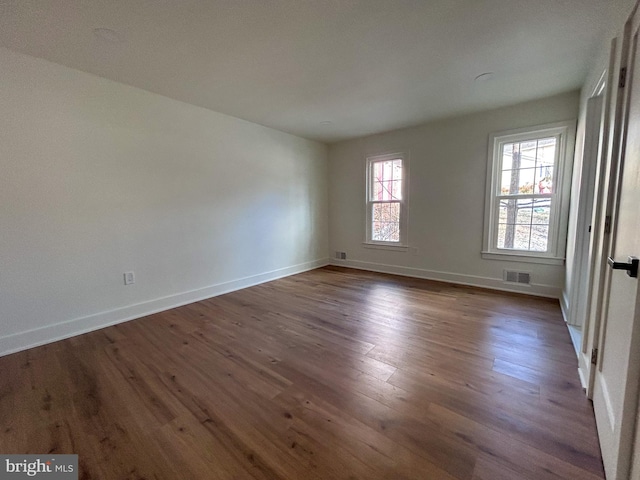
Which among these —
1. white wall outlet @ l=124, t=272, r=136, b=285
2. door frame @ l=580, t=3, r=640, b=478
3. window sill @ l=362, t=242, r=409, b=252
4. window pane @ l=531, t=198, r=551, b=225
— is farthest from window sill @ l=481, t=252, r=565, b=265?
white wall outlet @ l=124, t=272, r=136, b=285

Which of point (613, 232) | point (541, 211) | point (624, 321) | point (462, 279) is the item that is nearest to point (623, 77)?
point (613, 232)

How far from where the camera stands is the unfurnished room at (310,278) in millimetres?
1309

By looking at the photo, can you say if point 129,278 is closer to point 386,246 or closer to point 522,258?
point 386,246

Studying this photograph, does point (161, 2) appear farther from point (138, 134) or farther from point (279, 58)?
point (138, 134)

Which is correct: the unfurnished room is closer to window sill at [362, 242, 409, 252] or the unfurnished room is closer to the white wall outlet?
the white wall outlet

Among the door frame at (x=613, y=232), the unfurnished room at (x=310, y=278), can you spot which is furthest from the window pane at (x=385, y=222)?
the door frame at (x=613, y=232)

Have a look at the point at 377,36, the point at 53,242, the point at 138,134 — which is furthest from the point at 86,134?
the point at 377,36

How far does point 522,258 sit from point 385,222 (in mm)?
2070

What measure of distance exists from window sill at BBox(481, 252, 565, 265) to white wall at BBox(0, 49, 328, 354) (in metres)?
3.43

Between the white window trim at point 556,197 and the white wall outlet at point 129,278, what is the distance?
4.49m

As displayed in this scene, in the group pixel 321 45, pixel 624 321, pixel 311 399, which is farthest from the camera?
pixel 321 45

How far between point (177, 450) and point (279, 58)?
282 centimetres

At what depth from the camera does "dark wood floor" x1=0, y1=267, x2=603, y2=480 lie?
124 centimetres

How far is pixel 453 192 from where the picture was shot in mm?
4008
